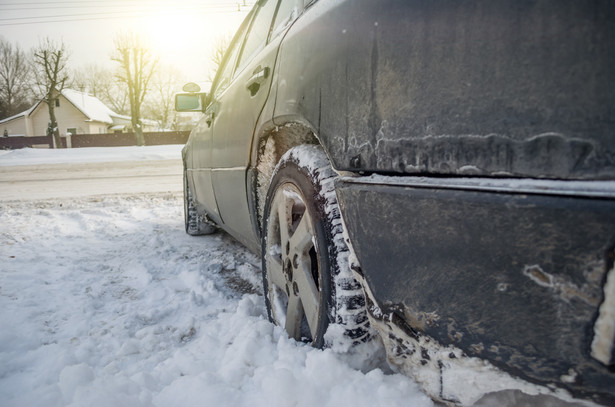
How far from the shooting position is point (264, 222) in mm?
1704

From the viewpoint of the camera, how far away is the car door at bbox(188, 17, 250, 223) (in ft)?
8.90

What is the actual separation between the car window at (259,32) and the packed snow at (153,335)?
144 centimetres

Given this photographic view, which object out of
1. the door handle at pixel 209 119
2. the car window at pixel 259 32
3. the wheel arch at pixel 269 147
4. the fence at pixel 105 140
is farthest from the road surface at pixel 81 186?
the fence at pixel 105 140

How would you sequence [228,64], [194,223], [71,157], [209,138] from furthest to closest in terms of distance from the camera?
1. [71,157]
2. [194,223]
3. [228,64]
4. [209,138]

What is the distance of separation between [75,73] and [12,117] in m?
13.4

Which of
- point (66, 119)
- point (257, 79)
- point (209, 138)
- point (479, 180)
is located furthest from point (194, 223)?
point (66, 119)

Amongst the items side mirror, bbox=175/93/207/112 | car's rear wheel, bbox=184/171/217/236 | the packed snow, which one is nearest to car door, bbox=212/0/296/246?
the packed snow

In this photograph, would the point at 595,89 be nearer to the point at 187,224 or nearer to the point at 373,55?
the point at 373,55

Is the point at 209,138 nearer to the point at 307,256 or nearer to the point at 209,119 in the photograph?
the point at 209,119

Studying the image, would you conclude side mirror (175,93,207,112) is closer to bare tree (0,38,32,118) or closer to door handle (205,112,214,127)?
door handle (205,112,214,127)

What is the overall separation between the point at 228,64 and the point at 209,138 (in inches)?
27.8

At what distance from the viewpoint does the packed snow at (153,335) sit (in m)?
1.18

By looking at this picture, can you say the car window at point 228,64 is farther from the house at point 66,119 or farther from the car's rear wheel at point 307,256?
the house at point 66,119

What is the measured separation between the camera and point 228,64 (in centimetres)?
300
